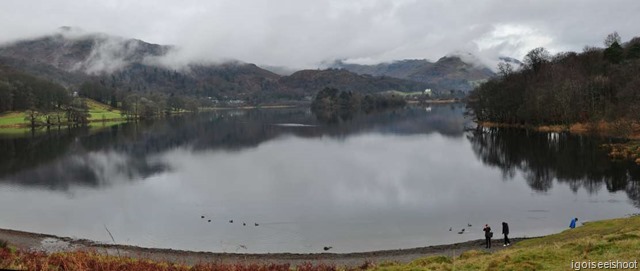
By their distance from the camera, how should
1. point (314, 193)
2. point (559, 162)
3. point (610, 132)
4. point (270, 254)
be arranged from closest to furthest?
point (270, 254) < point (314, 193) < point (559, 162) < point (610, 132)

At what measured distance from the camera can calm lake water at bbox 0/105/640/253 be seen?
45.5 metres

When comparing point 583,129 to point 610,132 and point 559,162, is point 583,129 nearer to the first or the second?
point 610,132

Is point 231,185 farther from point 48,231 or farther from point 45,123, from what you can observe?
point 45,123

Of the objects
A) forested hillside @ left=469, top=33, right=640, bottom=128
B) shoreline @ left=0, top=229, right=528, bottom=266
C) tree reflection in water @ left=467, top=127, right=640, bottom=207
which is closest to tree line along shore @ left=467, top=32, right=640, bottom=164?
forested hillside @ left=469, top=33, right=640, bottom=128

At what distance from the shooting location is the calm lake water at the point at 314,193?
4553 cm

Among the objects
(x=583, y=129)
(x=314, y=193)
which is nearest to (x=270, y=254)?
(x=314, y=193)

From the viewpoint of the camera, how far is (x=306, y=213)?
52312 millimetres

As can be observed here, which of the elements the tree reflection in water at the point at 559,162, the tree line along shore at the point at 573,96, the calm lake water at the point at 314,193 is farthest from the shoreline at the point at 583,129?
the calm lake water at the point at 314,193

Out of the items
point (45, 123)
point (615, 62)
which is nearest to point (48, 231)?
point (615, 62)

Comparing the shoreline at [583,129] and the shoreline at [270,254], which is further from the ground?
the shoreline at [583,129]

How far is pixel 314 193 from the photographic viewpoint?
62719 mm

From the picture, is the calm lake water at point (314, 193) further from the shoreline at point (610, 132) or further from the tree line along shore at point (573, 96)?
the tree line along shore at point (573, 96)

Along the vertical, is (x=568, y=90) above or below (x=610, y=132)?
above

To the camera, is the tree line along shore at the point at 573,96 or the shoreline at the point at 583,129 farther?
the tree line along shore at the point at 573,96
